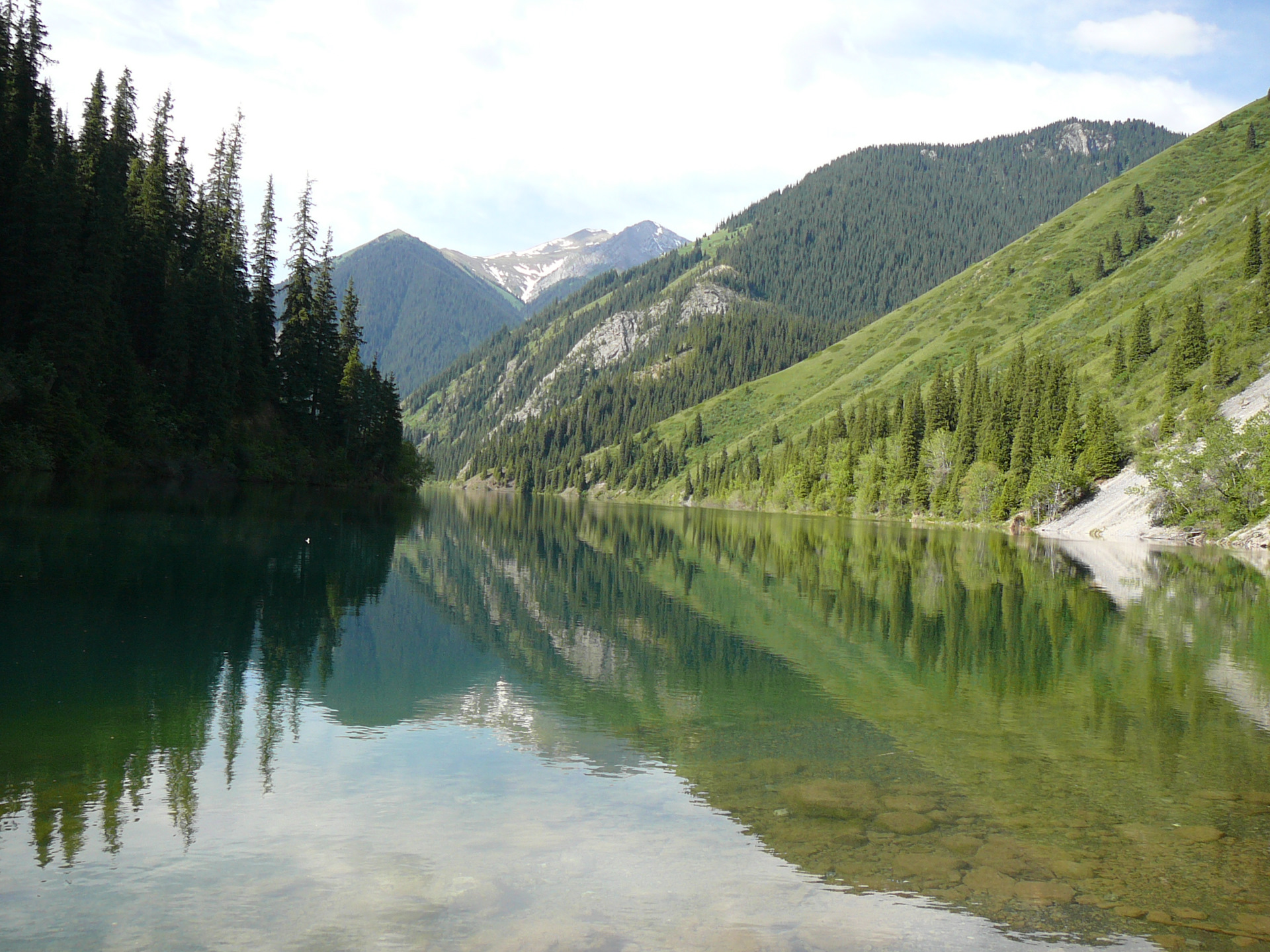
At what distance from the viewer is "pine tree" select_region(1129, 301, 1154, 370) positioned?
111m

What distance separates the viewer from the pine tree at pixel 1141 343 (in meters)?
111

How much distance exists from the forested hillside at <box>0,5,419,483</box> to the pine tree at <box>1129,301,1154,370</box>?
3848 inches

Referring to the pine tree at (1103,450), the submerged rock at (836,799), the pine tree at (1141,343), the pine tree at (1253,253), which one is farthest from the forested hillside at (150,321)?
the pine tree at (1253,253)

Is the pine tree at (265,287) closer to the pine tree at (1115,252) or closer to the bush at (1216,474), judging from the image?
the bush at (1216,474)

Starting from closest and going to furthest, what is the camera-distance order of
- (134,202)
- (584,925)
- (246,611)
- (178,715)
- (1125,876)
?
(584,925) → (1125,876) → (178,715) → (246,611) → (134,202)

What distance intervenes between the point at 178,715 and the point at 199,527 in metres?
29.2

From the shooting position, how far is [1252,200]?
14412 centimetres

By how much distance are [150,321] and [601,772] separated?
7798 centimetres

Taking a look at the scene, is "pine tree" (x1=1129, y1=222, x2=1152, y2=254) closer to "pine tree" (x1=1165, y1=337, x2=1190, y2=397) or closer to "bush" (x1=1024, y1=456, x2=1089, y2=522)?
"pine tree" (x1=1165, y1=337, x2=1190, y2=397)

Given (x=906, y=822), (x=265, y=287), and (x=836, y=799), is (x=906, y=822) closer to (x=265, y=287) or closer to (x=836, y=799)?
(x=836, y=799)

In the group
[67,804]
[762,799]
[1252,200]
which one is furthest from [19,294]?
[1252,200]

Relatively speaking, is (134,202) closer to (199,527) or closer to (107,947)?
(199,527)

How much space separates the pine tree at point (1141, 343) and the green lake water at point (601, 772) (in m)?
97.9

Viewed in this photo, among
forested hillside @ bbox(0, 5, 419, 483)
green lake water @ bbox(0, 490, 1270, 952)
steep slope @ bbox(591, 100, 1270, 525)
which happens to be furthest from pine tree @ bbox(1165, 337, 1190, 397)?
forested hillside @ bbox(0, 5, 419, 483)
